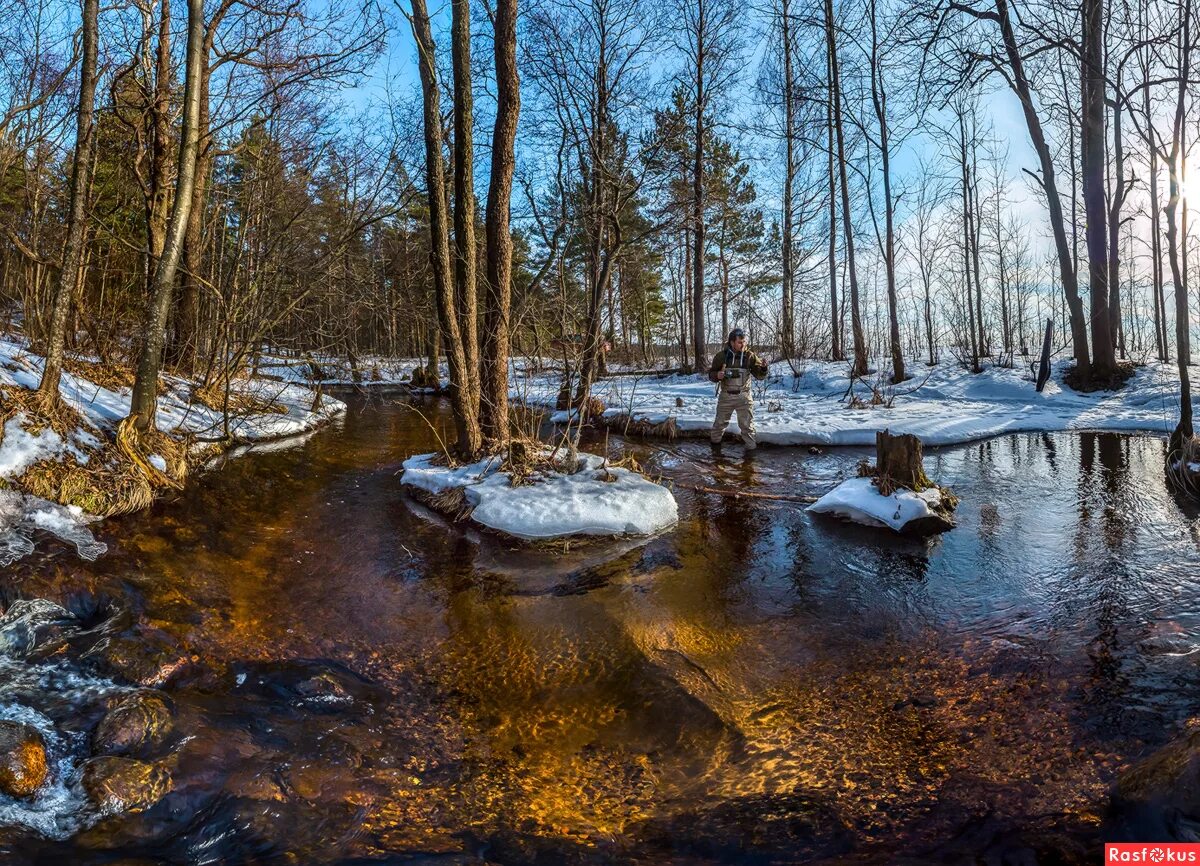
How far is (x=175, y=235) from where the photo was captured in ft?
23.2

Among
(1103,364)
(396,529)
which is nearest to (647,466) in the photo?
(396,529)

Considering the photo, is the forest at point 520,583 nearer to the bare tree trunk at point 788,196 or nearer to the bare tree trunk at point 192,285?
the bare tree trunk at point 192,285

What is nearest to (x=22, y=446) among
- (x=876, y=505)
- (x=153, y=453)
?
(x=153, y=453)

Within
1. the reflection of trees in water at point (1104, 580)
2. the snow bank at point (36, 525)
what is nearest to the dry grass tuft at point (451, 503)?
the snow bank at point (36, 525)

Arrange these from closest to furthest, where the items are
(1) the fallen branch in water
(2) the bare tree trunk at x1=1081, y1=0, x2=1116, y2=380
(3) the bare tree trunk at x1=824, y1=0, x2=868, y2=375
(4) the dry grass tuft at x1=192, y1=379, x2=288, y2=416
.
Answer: (1) the fallen branch in water → (4) the dry grass tuft at x1=192, y1=379, x2=288, y2=416 → (2) the bare tree trunk at x1=1081, y1=0, x2=1116, y2=380 → (3) the bare tree trunk at x1=824, y1=0, x2=868, y2=375

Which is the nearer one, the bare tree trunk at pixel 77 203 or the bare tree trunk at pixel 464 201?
the bare tree trunk at pixel 77 203

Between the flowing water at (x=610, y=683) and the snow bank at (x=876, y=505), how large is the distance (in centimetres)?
23

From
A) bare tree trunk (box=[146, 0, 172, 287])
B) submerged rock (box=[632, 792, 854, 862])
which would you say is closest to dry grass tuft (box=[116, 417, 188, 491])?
bare tree trunk (box=[146, 0, 172, 287])

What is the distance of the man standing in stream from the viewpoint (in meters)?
10.1

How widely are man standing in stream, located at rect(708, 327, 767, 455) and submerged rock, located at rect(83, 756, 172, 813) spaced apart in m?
8.52

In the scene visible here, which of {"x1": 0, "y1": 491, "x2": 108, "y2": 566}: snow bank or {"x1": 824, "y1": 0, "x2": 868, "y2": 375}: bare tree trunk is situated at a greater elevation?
{"x1": 824, "y1": 0, "x2": 868, "y2": 375}: bare tree trunk

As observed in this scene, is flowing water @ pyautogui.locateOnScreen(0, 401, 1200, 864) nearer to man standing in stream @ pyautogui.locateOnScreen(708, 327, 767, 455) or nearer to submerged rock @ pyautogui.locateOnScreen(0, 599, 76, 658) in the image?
submerged rock @ pyautogui.locateOnScreen(0, 599, 76, 658)

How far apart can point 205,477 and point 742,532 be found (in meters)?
6.94

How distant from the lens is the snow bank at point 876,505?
6453mm
